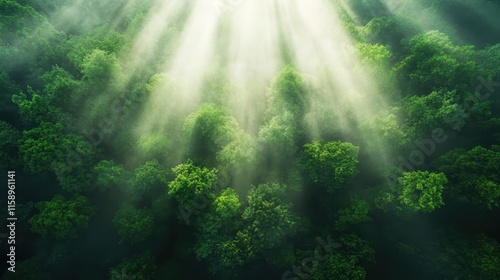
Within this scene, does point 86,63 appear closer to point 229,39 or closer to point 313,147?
point 229,39

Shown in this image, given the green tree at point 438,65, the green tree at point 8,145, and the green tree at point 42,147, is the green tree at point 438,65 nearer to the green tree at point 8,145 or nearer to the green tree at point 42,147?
the green tree at point 42,147

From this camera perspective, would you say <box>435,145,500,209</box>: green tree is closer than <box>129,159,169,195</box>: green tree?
Yes

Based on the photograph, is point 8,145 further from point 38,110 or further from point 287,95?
point 287,95

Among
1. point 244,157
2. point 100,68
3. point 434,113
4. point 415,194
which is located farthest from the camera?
point 100,68

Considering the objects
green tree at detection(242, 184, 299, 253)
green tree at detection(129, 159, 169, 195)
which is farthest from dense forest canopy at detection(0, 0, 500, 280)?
green tree at detection(129, 159, 169, 195)

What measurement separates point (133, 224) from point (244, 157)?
1323cm

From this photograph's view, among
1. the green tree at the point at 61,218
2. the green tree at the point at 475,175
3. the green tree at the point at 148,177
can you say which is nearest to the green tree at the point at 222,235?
the green tree at the point at 148,177

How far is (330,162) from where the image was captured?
29.5 metres

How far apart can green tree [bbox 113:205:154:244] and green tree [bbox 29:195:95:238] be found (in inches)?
130

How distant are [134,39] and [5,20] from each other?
14345 millimetres

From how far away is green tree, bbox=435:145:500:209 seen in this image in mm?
26188

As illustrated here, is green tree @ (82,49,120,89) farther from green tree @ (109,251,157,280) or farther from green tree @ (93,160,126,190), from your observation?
green tree @ (109,251,157,280)

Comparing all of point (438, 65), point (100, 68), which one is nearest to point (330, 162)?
point (438, 65)

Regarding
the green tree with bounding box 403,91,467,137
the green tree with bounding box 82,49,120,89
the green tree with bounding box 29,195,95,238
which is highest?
A: the green tree with bounding box 82,49,120,89
